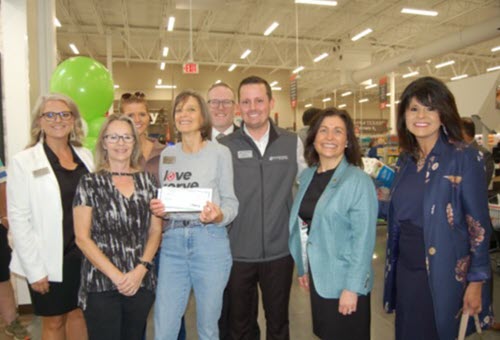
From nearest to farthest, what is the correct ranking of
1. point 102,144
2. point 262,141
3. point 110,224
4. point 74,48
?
point 110,224
point 102,144
point 262,141
point 74,48

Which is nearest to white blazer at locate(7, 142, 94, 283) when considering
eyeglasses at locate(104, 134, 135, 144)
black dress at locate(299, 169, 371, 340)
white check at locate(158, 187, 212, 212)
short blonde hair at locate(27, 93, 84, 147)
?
short blonde hair at locate(27, 93, 84, 147)

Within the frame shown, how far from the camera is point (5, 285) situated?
10.2 feet

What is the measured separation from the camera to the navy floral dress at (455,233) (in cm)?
171

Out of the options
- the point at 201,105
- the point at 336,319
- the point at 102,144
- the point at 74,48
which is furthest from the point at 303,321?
the point at 74,48

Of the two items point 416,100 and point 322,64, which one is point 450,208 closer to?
point 416,100

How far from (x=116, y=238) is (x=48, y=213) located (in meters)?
0.50

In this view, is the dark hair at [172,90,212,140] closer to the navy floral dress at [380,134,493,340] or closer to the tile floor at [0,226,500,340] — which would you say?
the navy floral dress at [380,134,493,340]

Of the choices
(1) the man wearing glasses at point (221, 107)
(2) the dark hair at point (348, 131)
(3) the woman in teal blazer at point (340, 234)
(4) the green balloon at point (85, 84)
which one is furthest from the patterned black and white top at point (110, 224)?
(4) the green balloon at point (85, 84)

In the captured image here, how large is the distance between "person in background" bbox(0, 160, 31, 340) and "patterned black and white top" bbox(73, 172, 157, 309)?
1561 mm

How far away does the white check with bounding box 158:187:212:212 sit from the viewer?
1.80 metres

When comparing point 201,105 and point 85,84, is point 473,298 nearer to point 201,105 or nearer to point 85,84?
point 201,105

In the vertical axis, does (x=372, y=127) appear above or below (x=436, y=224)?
above

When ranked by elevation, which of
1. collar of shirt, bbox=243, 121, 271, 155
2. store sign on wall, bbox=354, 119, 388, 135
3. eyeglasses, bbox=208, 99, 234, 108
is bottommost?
collar of shirt, bbox=243, 121, 271, 155

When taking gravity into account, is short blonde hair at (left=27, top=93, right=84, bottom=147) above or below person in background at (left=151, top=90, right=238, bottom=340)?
above
